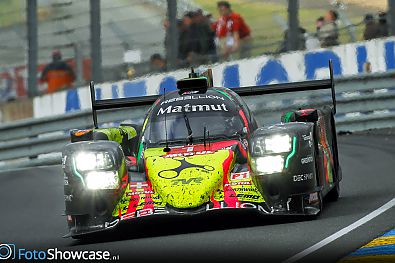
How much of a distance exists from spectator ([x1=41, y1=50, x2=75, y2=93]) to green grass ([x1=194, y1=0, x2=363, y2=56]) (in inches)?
98.8

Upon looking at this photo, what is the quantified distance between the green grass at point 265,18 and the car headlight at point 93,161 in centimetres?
860

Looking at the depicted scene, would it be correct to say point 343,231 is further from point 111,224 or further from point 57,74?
point 57,74

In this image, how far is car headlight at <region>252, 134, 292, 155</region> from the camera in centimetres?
960

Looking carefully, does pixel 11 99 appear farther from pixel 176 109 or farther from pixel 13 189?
pixel 176 109

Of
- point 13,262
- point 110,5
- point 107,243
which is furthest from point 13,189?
point 13,262

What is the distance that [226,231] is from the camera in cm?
921

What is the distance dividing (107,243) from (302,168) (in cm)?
167

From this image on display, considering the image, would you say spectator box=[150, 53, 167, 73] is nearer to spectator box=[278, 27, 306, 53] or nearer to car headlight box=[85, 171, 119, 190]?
spectator box=[278, 27, 306, 53]

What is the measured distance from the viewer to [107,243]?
9273 mm

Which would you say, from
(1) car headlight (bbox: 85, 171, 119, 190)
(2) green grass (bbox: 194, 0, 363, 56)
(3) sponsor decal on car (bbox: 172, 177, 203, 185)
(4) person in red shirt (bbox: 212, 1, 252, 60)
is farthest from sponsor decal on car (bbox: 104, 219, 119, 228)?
(4) person in red shirt (bbox: 212, 1, 252, 60)

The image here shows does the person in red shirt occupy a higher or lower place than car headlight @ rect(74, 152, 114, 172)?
higher

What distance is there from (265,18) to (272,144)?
28.3 feet

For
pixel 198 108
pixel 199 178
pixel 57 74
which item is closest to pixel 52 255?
pixel 199 178

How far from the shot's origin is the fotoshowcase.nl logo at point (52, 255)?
8.28m
